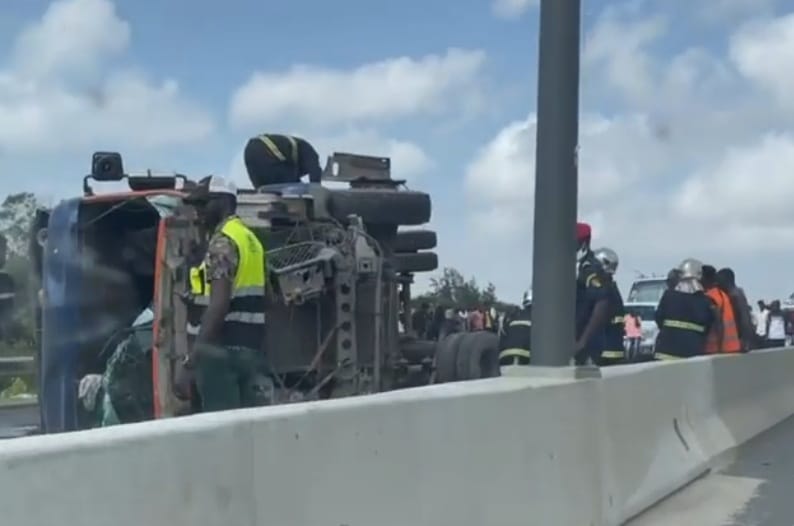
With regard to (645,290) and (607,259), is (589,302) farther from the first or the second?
(645,290)

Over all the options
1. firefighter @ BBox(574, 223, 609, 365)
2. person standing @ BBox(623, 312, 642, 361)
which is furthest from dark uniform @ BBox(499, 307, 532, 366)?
person standing @ BBox(623, 312, 642, 361)

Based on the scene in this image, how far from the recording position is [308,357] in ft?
32.6

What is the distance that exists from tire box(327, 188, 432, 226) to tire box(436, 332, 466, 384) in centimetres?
104

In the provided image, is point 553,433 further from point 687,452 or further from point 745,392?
point 745,392

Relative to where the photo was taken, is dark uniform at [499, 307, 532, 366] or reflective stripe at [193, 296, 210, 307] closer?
reflective stripe at [193, 296, 210, 307]

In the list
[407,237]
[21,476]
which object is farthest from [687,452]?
[21,476]

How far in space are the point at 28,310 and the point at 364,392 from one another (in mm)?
2706

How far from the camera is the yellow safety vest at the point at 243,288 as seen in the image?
8633 mm

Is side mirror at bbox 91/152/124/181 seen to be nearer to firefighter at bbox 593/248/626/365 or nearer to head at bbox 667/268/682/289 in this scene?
firefighter at bbox 593/248/626/365

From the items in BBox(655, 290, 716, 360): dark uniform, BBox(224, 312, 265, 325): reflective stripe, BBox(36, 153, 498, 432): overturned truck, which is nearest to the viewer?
BBox(224, 312, 265, 325): reflective stripe

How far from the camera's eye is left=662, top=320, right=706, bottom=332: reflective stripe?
1404cm

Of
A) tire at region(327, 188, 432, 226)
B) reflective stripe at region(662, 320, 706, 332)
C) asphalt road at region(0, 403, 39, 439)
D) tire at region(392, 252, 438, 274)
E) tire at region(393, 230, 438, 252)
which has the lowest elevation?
asphalt road at region(0, 403, 39, 439)

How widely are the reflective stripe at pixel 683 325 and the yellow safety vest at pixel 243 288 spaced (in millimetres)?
6160

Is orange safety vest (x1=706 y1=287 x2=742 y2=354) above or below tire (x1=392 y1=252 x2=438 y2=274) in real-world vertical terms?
below
